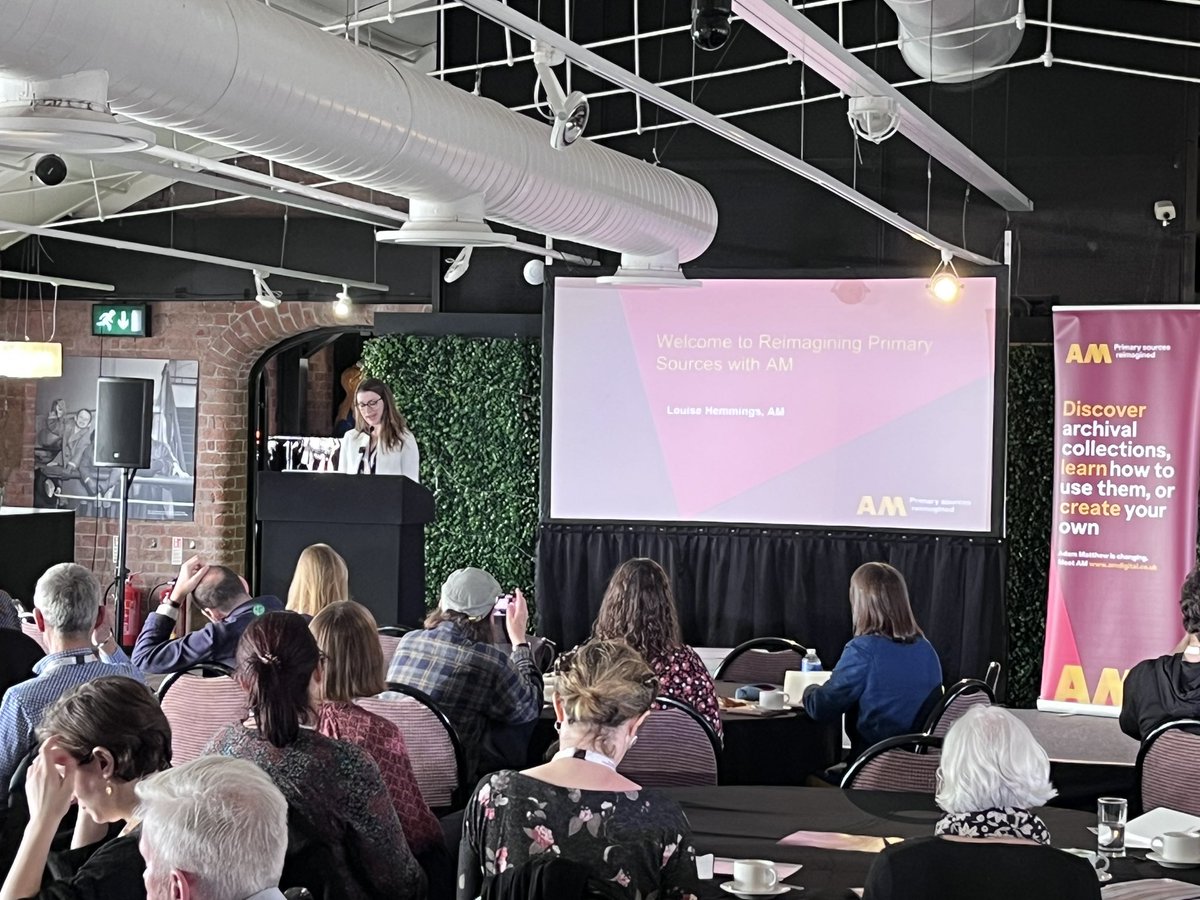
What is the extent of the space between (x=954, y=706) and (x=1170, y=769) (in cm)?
96

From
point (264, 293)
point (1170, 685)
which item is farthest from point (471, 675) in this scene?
point (264, 293)

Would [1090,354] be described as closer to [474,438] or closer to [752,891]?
[474,438]

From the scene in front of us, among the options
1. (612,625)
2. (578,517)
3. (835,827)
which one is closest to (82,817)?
(835,827)

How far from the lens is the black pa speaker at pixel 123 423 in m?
11.0

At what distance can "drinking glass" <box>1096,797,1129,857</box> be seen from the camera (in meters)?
3.62

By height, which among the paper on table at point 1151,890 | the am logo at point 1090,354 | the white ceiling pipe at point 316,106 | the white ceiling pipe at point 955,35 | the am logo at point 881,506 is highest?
the white ceiling pipe at point 955,35

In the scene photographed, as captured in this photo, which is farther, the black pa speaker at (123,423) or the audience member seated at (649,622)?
the black pa speaker at (123,423)

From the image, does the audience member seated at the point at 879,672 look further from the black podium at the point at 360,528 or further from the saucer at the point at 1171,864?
the black podium at the point at 360,528

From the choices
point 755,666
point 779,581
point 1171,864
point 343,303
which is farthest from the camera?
point 343,303

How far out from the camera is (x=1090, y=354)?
9.34 m

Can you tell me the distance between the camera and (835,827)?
→ 12.6ft

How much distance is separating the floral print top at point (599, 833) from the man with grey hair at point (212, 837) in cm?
83

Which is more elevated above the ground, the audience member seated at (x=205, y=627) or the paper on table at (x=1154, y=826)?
the audience member seated at (x=205, y=627)

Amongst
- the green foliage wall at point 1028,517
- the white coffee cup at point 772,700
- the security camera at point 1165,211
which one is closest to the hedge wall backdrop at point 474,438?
the green foliage wall at point 1028,517
